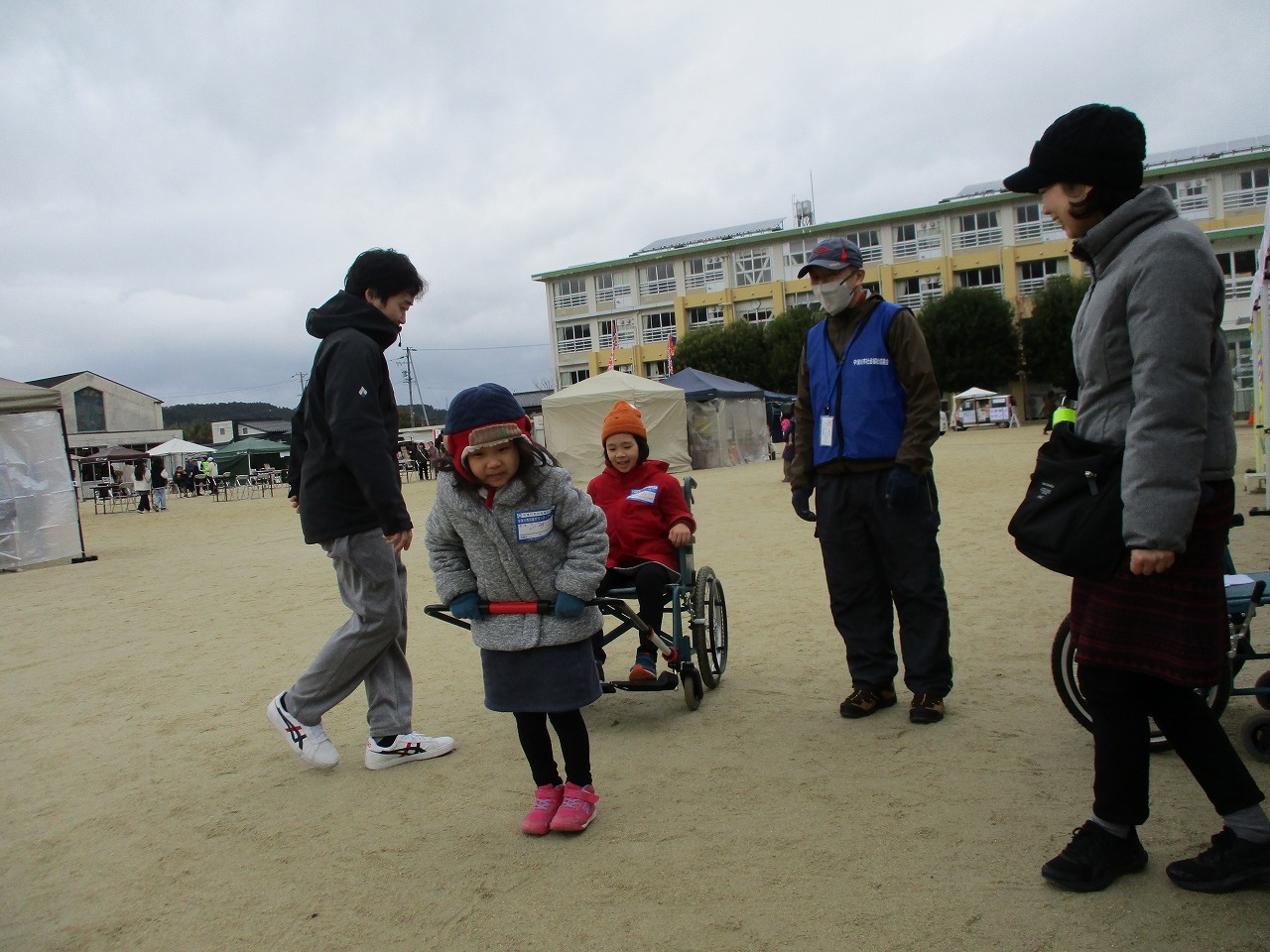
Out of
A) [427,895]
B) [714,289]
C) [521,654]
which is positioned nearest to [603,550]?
[521,654]

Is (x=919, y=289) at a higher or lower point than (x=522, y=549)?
higher

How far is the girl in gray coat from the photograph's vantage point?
9.59 feet

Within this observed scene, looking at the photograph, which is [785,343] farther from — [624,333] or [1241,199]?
[1241,199]

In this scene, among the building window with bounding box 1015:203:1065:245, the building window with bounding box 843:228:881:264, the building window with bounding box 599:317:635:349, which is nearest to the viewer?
the building window with bounding box 1015:203:1065:245

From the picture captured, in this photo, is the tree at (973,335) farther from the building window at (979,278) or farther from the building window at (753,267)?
the building window at (753,267)

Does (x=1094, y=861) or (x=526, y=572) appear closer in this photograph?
(x=1094, y=861)

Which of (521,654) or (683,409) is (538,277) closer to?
(683,409)

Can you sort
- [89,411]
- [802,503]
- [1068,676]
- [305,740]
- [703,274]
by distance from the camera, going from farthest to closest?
[89,411] < [703,274] < [802,503] < [305,740] < [1068,676]

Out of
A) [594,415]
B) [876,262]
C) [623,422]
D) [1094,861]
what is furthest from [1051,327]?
[1094,861]

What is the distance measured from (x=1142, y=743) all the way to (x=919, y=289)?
59156 mm

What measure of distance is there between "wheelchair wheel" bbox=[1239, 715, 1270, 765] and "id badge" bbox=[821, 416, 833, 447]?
5.74ft

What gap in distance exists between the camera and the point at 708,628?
4.45 metres

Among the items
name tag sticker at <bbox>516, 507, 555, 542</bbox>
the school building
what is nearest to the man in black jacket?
name tag sticker at <bbox>516, 507, 555, 542</bbox>

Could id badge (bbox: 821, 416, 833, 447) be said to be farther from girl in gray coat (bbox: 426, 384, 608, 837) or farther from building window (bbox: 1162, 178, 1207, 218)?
building window (bbox: 1162, 178, 1207, 218)
